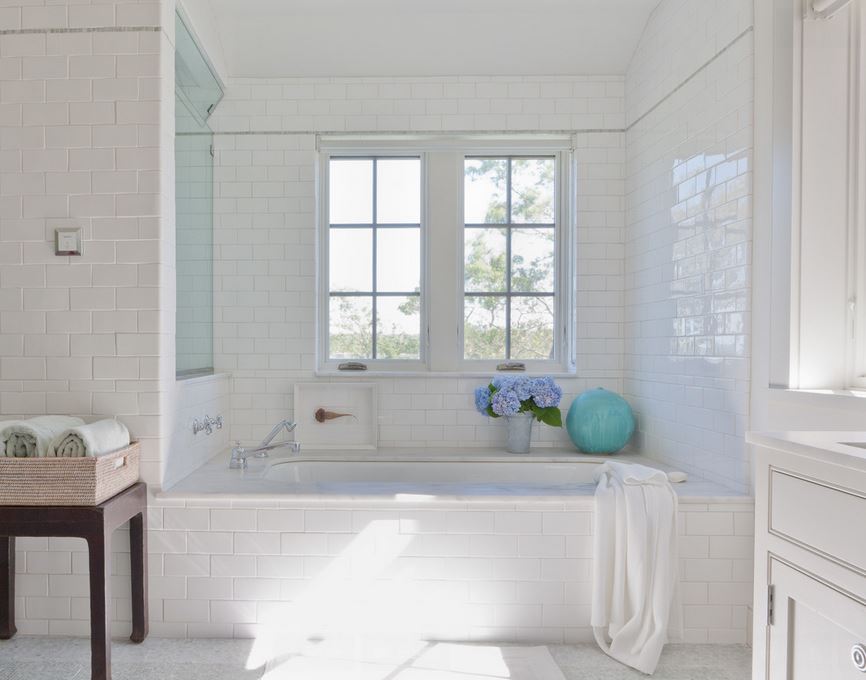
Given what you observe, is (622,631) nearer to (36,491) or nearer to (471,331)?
(471,331)

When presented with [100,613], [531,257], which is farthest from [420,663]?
[531,257]

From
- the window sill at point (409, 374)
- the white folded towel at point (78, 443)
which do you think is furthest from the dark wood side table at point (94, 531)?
the window sill at point (409, 374)

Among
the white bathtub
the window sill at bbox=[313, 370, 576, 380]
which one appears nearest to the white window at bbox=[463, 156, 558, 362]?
the window sill at bbox=[313, 370, 576, 380]

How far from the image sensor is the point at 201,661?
90.4 inches

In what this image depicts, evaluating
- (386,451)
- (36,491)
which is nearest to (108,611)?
(36,491)

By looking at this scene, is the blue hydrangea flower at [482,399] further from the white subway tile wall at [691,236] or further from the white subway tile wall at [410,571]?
the white subway tile wall at [410,571]

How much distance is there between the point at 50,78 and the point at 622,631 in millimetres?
3104

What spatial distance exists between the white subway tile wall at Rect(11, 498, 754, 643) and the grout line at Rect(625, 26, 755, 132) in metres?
1.84

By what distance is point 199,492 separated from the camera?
2.49m

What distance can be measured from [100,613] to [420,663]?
43.5 inches

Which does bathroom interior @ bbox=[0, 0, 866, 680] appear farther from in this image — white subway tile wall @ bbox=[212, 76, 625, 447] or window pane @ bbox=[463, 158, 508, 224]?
window pane @ bbox=[463, 158, 508, 224]

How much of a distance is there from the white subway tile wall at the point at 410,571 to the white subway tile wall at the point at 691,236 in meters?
0.45

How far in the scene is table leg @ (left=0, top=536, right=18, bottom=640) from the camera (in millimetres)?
2451

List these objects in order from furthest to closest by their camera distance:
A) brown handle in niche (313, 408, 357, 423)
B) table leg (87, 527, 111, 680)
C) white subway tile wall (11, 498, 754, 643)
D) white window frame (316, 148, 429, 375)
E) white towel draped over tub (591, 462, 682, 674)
Answer: white window frame (316, 148, 429, 375)
brown handle in niche (313, 408, 357, 423)
white subway tile wall (11, 498, 754, 643)
white towel draped over tub (591, 462, 682, 674)
table leg (87, 527, 111, 680)
